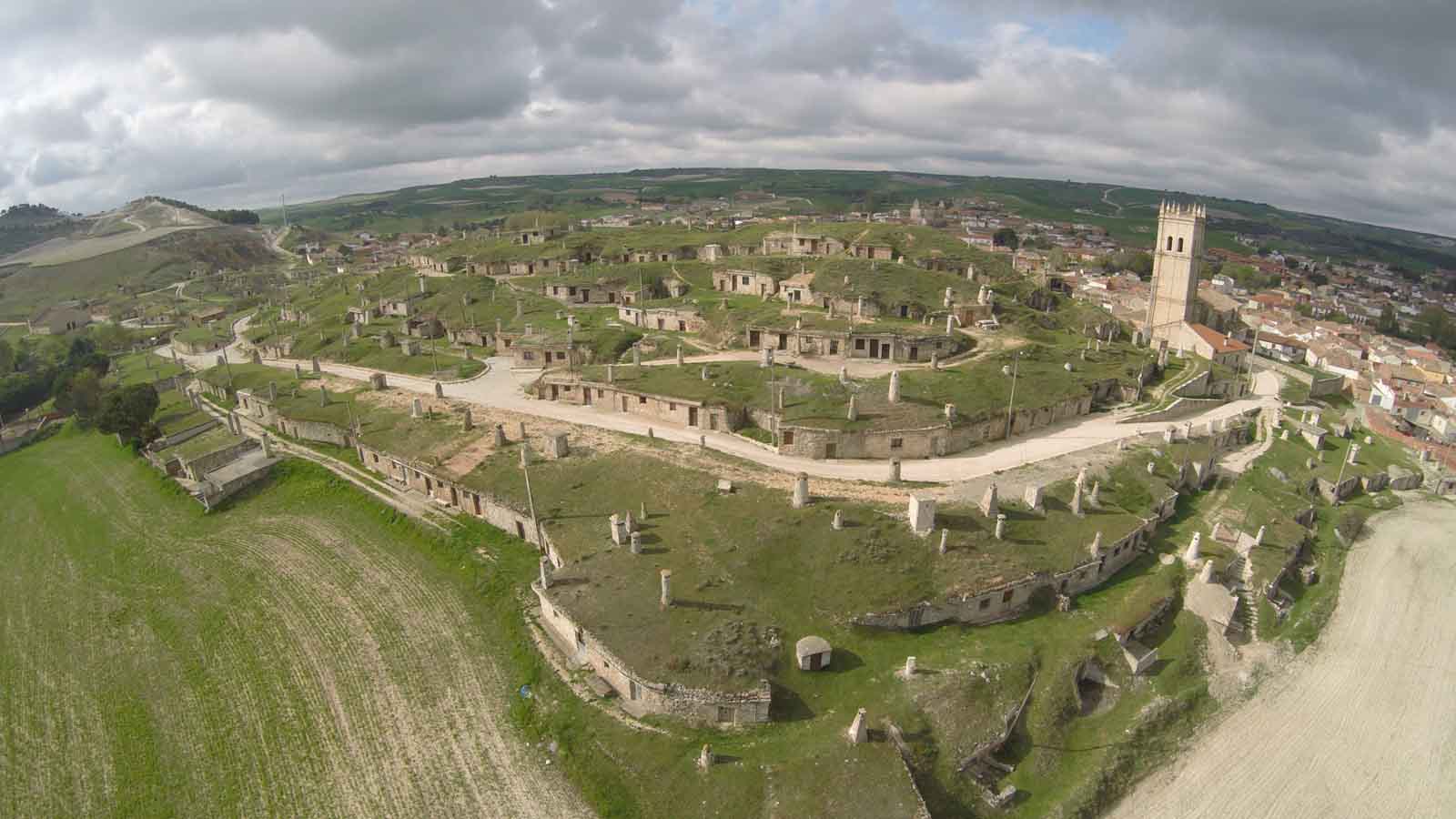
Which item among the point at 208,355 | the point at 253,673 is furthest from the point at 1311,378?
the point at 208,355

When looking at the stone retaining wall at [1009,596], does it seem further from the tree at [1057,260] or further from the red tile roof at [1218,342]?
the tree at [1057,260]

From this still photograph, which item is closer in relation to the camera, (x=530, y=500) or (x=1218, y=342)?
(x=530, y=500)

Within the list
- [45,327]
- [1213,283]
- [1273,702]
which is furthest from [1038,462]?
[45,327]

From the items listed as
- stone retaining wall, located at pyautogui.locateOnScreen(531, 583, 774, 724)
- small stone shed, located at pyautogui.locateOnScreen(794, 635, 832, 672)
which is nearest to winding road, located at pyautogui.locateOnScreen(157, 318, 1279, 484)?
small stone shed, located at pyautogui.locateOnScreen(794, 635, 832, 672)

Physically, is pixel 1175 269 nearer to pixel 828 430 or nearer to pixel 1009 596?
pixel 828 430

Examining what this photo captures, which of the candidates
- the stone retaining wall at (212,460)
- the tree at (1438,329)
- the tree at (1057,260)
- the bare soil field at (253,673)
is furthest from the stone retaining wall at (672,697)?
the tree at (1438,329)
